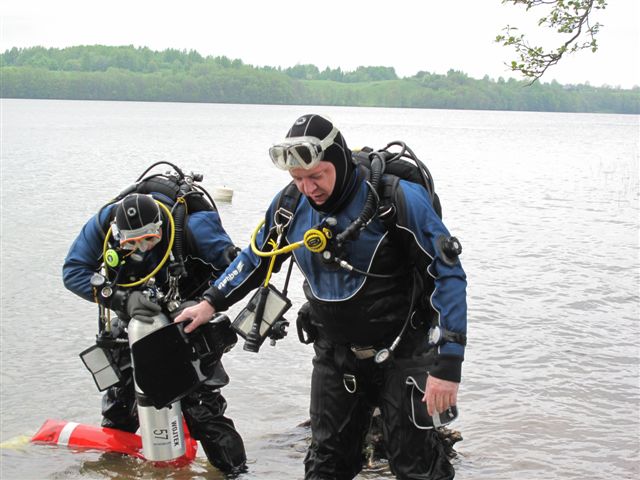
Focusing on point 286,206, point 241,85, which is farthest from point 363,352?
point 241,85

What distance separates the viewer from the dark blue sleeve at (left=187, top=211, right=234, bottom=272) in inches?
204

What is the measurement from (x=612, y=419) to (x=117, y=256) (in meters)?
4.59

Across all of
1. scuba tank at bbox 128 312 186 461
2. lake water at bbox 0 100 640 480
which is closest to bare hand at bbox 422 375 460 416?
scuba tank at bbox 128 312 186 461

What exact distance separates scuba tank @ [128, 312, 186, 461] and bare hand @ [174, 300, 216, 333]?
0.69 meters

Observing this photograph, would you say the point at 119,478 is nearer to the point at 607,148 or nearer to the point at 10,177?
the point at 10,177

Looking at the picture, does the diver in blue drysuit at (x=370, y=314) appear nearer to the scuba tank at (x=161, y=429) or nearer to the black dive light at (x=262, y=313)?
the black dive light at (x=262, y=313)

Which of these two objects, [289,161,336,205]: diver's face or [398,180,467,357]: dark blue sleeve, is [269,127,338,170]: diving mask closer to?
[289,161,336,205]: diver's face

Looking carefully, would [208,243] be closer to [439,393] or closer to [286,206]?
[286,206]

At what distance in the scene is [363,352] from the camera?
3938 millimetres

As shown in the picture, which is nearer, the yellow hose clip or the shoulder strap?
the yellow hose clip

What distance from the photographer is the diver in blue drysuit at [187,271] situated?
5.07 metres

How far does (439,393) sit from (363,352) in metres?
0.48

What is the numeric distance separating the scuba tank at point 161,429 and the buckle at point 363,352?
4.71 ft

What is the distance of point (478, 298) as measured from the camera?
1246 cm
